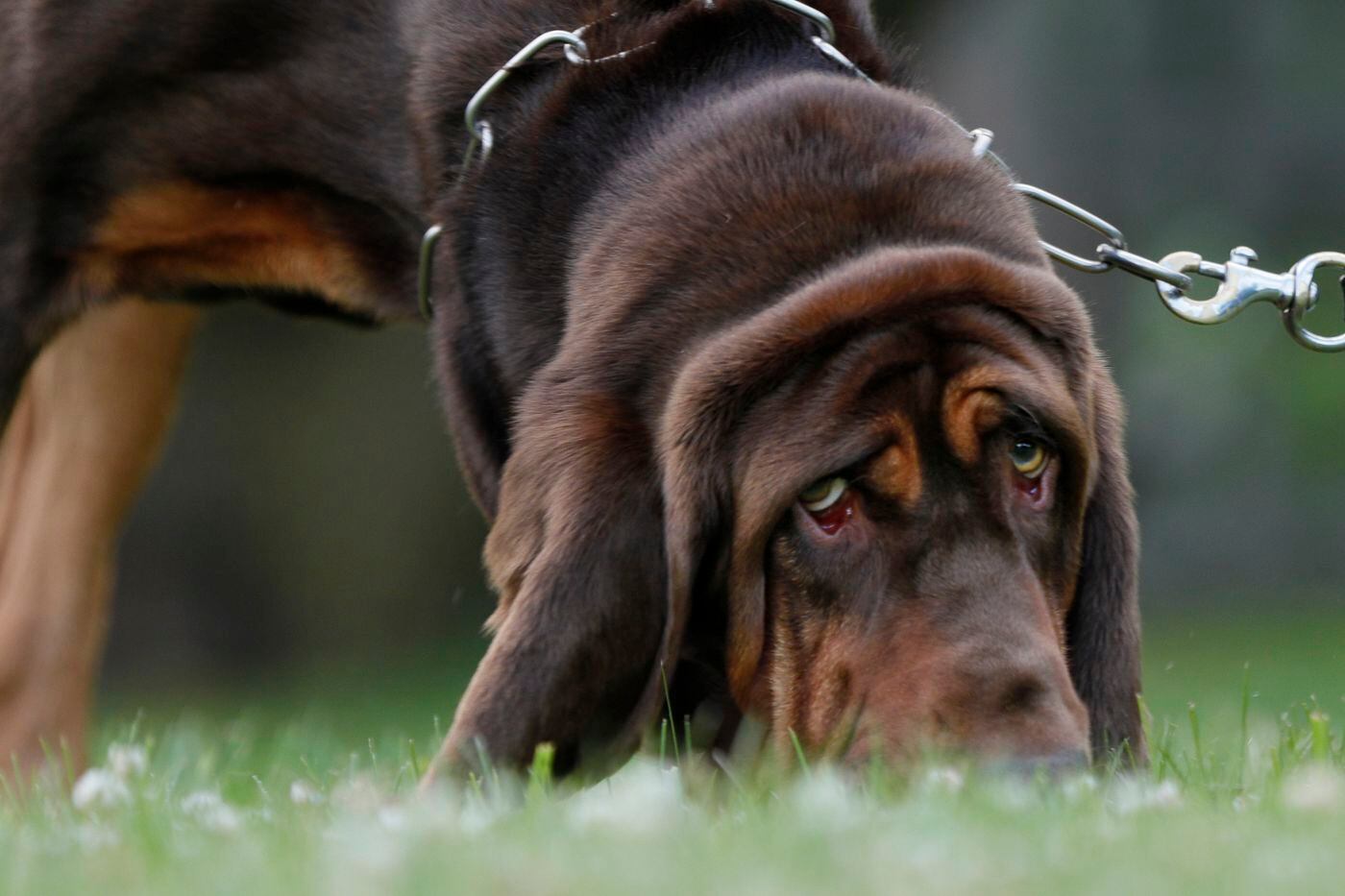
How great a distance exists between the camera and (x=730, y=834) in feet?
7.29

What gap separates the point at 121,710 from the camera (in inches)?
401

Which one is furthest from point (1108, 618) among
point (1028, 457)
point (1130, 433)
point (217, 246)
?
point (1130, 433)

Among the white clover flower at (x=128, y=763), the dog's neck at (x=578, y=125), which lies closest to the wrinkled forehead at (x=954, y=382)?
the dog's neck at (x=578, y=125)

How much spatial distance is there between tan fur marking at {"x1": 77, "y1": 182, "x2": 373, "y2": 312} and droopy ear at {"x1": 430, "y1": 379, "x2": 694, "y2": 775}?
4.46 feet

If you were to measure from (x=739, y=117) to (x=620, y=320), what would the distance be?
491mm

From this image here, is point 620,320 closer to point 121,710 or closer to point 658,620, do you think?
point 658,620

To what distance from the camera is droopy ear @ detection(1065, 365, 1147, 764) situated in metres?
3.18

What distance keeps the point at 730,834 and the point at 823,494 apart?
2.75 ft

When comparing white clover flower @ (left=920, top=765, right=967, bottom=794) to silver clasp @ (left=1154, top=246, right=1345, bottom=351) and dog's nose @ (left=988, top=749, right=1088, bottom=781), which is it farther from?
silver clasp @ (left=1154, top=246, right=1345, bottom=351)

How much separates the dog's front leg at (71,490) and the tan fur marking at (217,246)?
0.83 meters

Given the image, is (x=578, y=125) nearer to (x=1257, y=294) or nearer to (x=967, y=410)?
(x=967, y=410)

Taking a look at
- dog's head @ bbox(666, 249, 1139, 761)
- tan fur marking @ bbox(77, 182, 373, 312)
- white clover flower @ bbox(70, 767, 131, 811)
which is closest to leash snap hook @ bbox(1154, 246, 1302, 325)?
dog's head @ bbox(666, 249, 1139, 761)

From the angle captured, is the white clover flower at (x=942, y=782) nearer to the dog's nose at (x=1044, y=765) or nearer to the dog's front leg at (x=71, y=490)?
the dog's nose at (x=1044, y=765)

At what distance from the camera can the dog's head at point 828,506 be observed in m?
2.84
